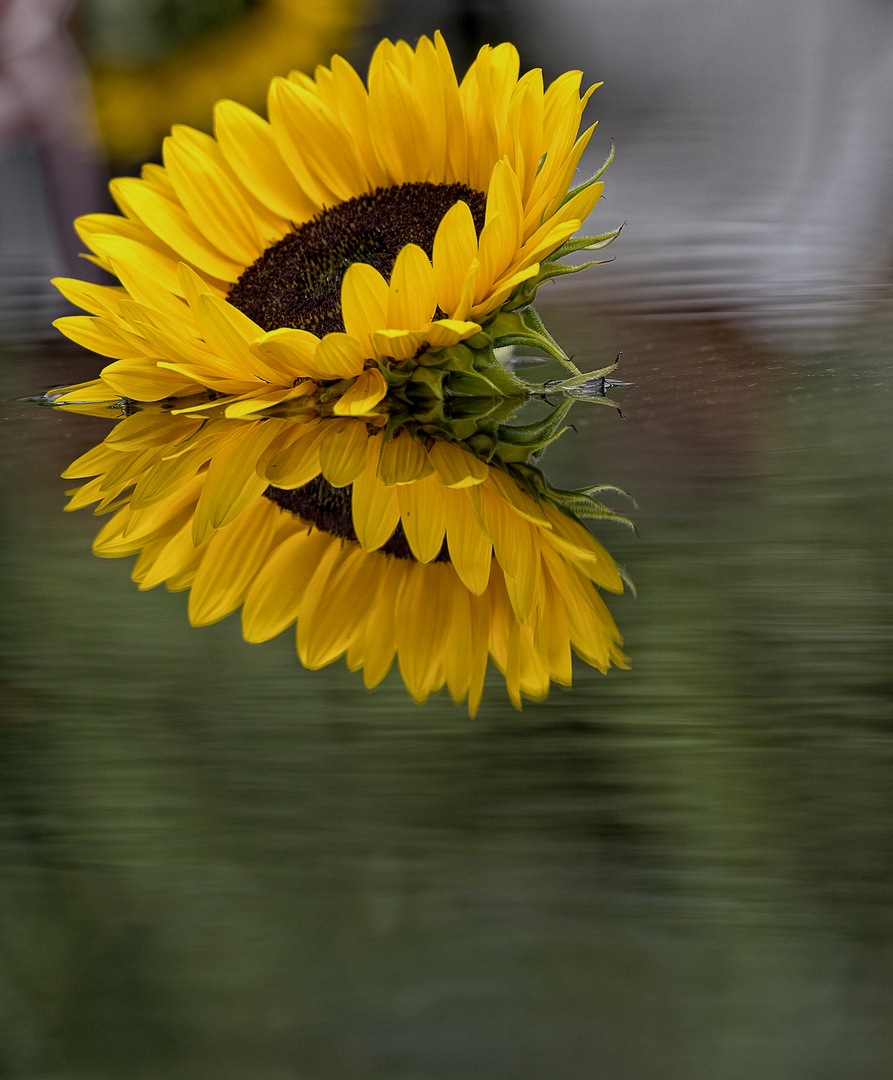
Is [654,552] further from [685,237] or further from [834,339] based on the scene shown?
[685,237]

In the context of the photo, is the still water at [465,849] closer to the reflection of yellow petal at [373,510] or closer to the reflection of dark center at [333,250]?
the reflection of yellow petal at [373,510]

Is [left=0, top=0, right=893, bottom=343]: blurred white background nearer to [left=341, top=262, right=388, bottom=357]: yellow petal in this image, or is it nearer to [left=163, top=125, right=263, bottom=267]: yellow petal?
[left=163, top=125, right=263, bottom=267]: yellow petal

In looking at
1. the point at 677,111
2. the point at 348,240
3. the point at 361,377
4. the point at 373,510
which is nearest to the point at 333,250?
the point at 348,240

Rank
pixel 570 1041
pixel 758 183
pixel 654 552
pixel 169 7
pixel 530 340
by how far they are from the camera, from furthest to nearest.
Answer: pixel 758 183 → pixel 169 7 → pixel 530 340 → pixel 654 552 → pixel 570 1041

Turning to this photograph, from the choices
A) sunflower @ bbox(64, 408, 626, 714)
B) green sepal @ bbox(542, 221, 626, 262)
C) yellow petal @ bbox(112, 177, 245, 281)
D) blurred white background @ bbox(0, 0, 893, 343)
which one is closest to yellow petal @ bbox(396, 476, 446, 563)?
sunflower @ bbox(64, 408, 626, 714)

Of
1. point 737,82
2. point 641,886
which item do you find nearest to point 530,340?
point 641,886

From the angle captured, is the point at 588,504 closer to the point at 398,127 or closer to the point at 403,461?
the point at 403,461
